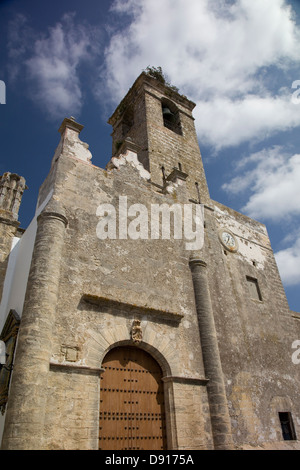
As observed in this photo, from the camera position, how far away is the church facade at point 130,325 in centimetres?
564

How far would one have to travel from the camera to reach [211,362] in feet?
25.0

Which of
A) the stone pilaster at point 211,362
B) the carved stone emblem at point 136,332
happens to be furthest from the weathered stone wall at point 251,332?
the carved stone emblem at point 136,332

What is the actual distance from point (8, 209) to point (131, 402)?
6073 millimetres

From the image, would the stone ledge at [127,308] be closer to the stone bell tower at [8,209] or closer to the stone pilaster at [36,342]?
the stone pilaster at [36,342]

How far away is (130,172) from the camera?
9.51 meters

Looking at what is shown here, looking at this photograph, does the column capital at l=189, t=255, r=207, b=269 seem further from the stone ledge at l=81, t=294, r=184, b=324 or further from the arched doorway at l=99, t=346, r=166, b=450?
the arched doorway at l=99, t=346, r=166, b=450

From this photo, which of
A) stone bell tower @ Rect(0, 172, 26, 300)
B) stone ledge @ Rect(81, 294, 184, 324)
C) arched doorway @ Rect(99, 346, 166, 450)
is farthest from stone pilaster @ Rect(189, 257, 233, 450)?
stone bell tower @ Rect(0, 172, 26, 300)

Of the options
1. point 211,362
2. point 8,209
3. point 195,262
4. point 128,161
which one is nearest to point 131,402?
point 211,362

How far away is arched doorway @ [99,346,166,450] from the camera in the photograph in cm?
604

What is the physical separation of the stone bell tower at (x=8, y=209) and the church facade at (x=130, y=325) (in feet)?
0.12

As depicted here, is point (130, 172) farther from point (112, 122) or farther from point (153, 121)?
point (112, 122)

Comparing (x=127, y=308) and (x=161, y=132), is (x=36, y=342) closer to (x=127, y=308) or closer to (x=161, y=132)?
(x=127, y=308)

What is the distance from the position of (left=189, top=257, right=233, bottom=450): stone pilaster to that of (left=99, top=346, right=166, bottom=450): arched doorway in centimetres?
114
